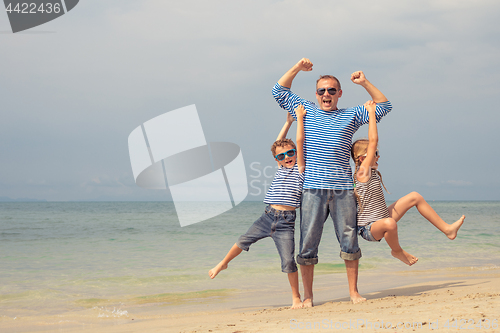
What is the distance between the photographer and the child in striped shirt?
3.59 m

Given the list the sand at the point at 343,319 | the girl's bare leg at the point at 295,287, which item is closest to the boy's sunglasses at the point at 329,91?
the girl's bare leg at the point at 295,287

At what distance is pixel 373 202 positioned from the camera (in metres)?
3.44

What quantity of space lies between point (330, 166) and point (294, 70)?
95 cm

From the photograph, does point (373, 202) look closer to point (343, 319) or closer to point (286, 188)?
point (286, 188)

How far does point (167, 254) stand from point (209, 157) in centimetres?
403

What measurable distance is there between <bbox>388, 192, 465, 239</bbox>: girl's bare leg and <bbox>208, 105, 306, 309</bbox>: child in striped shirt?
0.91 metres

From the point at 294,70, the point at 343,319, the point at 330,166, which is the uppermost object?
the point at 294,70

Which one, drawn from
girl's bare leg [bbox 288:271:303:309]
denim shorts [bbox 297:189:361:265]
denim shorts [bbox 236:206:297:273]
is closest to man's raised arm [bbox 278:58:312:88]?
denim shorts [bbox 297:189:361:265]

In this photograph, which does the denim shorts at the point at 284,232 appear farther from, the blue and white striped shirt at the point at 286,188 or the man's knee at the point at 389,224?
the man's knee at the point at 389,224

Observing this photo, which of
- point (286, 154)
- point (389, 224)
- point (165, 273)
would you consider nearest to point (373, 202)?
point (389, 224)

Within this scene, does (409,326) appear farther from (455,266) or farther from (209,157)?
(455,266)

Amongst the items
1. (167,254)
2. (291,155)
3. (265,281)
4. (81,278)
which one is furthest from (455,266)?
(81,278)

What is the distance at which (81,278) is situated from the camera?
21.2 ft

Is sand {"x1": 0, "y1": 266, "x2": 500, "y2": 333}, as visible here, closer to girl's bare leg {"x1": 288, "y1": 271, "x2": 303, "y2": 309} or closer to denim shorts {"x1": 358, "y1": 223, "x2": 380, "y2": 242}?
girl's bare leg {"x1": 288, "y1": 271, "x2": 303, "y2": 309}
